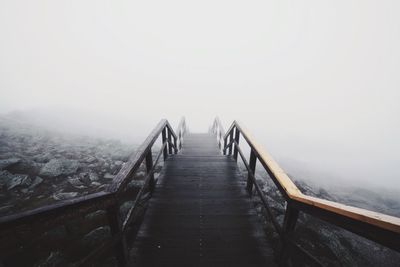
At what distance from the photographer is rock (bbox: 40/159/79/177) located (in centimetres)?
622

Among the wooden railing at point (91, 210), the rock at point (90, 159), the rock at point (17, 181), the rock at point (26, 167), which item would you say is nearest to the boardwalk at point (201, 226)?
the wooden railing at point (91, 210)

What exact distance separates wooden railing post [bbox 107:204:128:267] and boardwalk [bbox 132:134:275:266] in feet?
0.67

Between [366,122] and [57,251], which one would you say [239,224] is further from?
[366,122]

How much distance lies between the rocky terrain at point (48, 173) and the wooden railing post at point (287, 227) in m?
5.23

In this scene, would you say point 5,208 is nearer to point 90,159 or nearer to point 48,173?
point 48,173

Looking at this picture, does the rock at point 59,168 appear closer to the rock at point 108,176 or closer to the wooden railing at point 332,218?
the rock at point 108,176

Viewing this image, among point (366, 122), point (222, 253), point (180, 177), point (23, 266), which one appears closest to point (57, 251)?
point (23, 266)

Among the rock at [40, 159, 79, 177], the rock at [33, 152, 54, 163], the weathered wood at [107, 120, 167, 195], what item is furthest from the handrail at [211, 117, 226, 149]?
the rock at [33, 152, 54, 163]

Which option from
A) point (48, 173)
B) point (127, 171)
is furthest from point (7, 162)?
point (127, 171)

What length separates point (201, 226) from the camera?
113 inches

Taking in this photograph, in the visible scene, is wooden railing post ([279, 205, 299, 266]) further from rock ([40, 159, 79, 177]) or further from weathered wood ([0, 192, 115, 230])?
rock ([40, 159, 79, 177])

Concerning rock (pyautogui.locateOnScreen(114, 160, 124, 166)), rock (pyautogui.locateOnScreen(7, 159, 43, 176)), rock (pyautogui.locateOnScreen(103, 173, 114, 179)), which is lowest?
rock (pyautogui.locateOnScreen(103, 173, 114, 179))

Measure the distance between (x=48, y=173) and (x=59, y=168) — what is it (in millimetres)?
324

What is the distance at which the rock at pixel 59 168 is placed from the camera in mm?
6223
